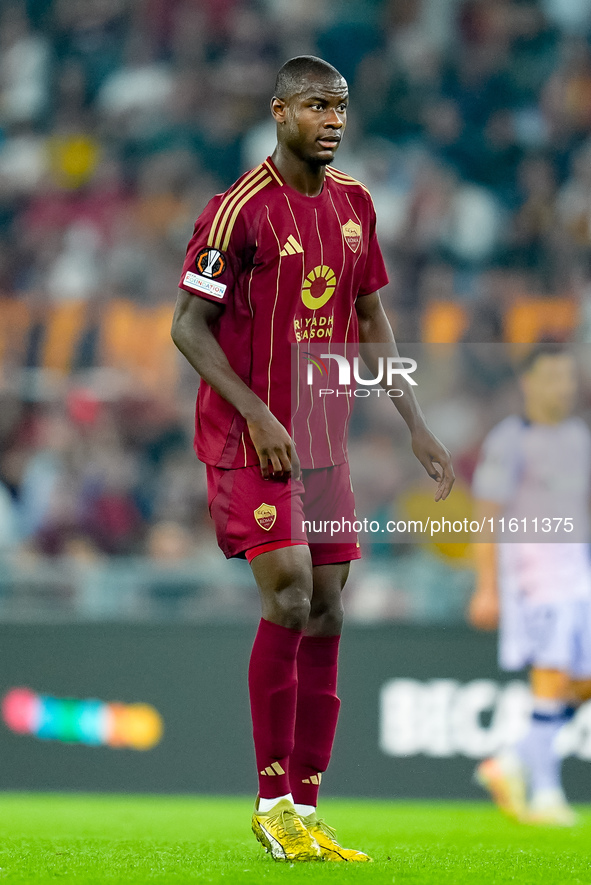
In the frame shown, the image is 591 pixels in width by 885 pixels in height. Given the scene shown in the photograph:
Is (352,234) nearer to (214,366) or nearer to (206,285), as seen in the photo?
(206,285)

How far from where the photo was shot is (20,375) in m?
8.34

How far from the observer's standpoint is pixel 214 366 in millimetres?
3609

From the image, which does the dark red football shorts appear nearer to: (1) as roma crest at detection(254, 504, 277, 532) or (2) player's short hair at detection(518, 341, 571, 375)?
(1) as roma crest at detection(254, 504, 277, 532)

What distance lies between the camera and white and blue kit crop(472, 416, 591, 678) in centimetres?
600

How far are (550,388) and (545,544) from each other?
2.39 feet

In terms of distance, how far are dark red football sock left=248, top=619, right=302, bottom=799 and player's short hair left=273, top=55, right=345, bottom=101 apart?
1.49 meters

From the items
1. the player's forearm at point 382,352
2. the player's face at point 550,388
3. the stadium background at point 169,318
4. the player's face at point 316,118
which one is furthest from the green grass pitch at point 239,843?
the player's face at point 316,118

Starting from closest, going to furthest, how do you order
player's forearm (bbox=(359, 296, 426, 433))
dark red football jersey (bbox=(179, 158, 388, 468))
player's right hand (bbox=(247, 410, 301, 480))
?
1. player's right hand (bbox=(247, 410, 301, 480))
2. dark red football jersey (bbox=(179, 158, 388, 468))
3. player's forearm (bbox=(359, 296, 426, 433))

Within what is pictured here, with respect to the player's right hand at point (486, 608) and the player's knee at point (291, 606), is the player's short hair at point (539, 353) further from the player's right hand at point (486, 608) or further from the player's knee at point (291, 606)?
the player's knee at point (291, 606)

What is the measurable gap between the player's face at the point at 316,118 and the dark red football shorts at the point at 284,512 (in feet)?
3.01

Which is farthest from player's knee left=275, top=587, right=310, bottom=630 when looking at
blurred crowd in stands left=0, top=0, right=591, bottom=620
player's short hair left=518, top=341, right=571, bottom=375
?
blurred crowd in stands left=0, top=0, right=591, bottom=620

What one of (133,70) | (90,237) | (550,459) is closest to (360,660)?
(550,459)

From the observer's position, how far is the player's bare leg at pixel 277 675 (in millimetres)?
3566

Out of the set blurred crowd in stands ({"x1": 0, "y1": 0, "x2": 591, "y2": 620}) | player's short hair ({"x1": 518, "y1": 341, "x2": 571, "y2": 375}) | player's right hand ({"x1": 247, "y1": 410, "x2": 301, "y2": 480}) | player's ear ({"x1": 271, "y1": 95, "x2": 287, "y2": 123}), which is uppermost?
blurred crowd in stands ({"x1": 0, "y1": 0, "x2": 591, "y2": 620})
